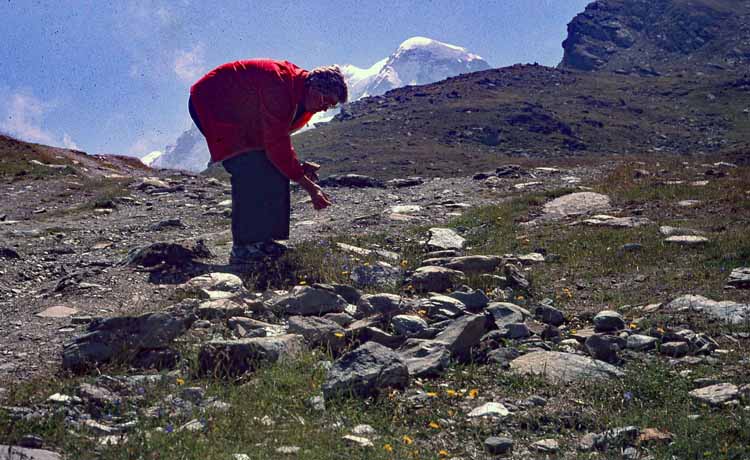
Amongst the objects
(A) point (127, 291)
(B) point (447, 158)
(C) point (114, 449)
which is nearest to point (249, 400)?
(C) point (114, 449)

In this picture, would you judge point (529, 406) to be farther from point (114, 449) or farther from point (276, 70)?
point (276, 70)

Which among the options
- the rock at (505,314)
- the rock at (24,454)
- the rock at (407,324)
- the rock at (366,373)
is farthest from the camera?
the rock at (505,314)

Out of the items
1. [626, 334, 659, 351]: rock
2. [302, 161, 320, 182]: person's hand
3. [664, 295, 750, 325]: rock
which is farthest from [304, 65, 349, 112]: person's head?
[626, 334, 659, 351]: rock

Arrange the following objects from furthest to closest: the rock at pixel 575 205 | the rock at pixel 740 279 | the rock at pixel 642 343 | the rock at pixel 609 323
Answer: the rock at pixel 575 205
the rock at pixel 740 279
the rock at pixel 609 323
the rock at pixel 642 343

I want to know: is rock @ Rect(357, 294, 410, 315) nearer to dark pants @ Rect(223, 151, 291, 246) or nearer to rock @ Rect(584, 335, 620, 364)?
rock @ Rect(584, 335, 620, 364)

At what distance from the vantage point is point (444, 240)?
328 inches

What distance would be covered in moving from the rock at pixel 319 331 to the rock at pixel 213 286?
41.8 inches

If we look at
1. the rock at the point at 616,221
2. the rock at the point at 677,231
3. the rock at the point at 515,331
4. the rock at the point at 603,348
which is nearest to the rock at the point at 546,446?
the rock at the point at 603,348

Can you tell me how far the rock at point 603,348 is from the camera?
14.3 ft

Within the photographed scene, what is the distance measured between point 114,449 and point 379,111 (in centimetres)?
5019

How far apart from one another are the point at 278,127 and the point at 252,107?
33cm

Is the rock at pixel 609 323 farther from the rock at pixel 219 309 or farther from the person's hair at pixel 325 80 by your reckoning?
the person's hair at pixel 325 80

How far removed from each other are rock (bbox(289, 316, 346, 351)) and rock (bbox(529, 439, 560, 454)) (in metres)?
1.64

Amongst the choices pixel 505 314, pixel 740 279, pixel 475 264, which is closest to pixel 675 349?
pixel 505 314
